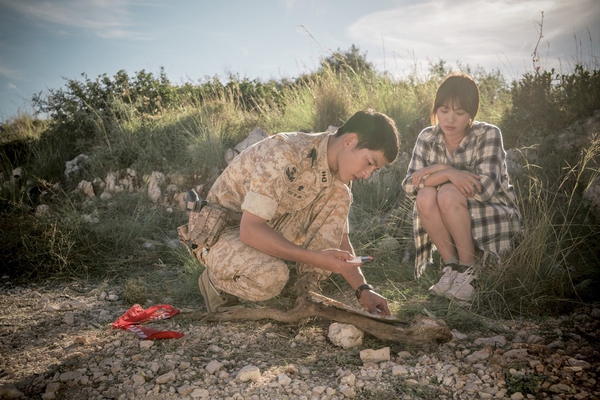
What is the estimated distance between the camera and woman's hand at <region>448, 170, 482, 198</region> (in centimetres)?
312

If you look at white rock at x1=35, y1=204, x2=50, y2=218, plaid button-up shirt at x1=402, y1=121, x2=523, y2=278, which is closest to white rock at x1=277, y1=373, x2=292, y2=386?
plaid button-up shirt at x1=402, y1=121, x2=523, y2=278

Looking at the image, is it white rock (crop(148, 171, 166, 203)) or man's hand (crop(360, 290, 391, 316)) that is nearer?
man's hand (crop(360, 290, 391, 316))

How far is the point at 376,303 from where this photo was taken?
Answer: 263cm

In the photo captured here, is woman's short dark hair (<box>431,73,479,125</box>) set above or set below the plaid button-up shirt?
above

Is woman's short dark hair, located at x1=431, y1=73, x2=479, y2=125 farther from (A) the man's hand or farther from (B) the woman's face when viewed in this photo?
(A) the man's hand

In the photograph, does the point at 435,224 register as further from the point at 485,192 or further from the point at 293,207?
the point at 293,207

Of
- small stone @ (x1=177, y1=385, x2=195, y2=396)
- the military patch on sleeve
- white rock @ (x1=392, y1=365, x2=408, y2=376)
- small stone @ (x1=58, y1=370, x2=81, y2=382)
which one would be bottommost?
white rock @ (x1=392, y1=365, x2=408, y2=376)

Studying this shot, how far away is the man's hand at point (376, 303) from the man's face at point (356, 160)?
2.22 feet

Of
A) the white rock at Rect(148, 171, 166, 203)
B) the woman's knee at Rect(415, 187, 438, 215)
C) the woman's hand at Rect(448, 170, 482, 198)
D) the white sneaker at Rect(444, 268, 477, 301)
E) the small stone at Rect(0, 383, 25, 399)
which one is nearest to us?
the small stone at Rect(0, 383, 25, 399)

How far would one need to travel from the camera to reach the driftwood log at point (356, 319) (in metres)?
2.38

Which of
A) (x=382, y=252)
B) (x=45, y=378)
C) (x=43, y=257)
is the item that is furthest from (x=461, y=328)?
(x=43, y=257)

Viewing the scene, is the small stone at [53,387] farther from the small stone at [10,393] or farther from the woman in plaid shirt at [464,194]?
the woman in plaid shirt at [464,194]

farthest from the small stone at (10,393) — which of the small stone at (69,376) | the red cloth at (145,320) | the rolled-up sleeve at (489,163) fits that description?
the rolled-up sleeve at (489,163)

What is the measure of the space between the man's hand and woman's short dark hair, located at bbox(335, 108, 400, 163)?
77cm
